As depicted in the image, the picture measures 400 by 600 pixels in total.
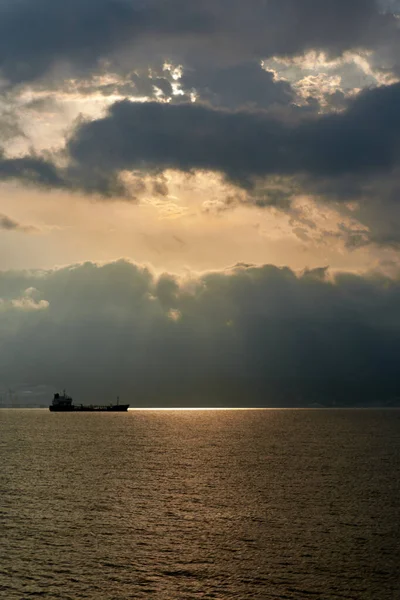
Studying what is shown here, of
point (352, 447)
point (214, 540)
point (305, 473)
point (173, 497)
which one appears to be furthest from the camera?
point (352, 447)

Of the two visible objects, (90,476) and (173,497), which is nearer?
(173,497)

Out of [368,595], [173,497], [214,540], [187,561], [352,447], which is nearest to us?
[368,595]

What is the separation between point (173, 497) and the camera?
292ft

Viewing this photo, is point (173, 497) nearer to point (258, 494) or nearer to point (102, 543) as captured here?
point (258, 494)

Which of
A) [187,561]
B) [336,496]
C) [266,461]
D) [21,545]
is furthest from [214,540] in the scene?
[266,461]

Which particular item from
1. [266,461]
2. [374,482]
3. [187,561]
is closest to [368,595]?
[187,561]

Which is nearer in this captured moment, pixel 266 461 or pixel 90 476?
pixel 90 476

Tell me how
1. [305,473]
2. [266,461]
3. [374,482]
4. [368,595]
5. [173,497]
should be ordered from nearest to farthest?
[368,595], [173,497], [374,482], [305,473], [266,461]

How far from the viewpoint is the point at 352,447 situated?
194000 millimetres

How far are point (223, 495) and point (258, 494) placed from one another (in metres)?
5.53

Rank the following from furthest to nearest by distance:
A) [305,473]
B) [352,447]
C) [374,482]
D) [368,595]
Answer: [352,447]
[305,473]
[374,482]
[368,595]

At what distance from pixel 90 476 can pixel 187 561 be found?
62.4 meters

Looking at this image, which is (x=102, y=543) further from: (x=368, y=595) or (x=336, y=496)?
(x=336, y=496)

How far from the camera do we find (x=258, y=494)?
93625mm
